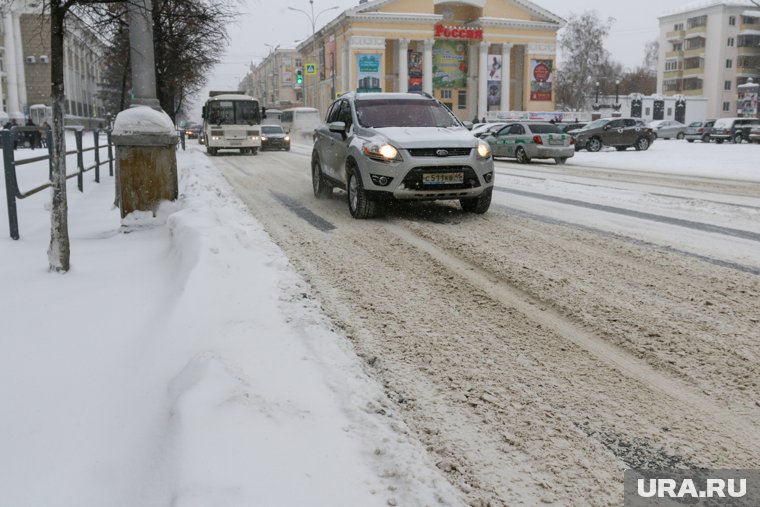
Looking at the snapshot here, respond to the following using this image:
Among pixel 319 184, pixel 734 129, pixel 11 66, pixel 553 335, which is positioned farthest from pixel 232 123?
pixel 11 66

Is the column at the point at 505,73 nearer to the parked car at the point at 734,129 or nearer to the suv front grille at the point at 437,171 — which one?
the parked car at the point at 734,129

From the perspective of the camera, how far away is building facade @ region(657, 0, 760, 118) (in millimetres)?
93188

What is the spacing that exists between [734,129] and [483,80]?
34.0 metres

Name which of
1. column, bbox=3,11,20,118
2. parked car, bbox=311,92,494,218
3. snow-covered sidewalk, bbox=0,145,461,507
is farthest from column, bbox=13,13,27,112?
snow-covered sidewalk, bbox=0,145,461,507

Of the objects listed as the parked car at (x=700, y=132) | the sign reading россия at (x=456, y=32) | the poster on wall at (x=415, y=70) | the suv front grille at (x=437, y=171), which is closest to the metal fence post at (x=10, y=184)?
the suv front grille at (x=437, y=171)

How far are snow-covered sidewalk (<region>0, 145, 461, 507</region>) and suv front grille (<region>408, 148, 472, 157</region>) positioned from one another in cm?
354

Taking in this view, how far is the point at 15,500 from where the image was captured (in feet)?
8.43

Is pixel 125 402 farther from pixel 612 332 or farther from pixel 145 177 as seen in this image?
pixel 145 177

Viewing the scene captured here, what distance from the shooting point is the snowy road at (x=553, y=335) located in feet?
9.58

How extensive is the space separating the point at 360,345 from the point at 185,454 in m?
1.65

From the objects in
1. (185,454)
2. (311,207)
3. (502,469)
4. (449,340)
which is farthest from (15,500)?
(311,207)

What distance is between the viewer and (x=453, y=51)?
7438cm

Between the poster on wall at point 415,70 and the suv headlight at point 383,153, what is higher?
the poster on wall at point 415,70

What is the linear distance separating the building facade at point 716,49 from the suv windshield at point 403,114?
95.6m
